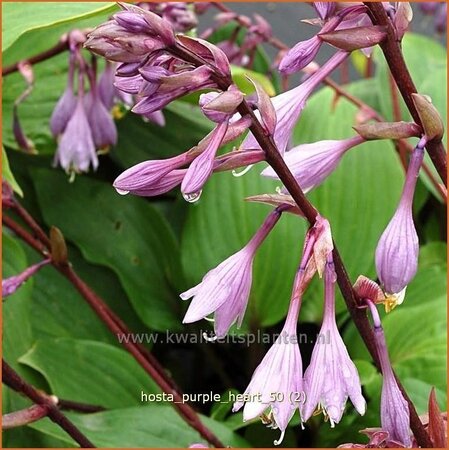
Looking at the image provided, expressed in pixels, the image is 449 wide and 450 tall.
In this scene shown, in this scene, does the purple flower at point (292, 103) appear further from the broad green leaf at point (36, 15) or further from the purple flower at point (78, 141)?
the purple flower at point (78, 141)

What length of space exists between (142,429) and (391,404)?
298mm

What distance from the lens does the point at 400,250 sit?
330 mm

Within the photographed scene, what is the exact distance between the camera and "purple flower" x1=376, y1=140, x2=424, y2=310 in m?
0.33

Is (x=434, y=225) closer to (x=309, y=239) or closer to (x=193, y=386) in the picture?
(x=193, y=386)

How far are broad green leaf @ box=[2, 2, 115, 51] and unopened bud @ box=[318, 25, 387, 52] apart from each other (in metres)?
0.23

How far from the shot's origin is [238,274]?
34 centimetres

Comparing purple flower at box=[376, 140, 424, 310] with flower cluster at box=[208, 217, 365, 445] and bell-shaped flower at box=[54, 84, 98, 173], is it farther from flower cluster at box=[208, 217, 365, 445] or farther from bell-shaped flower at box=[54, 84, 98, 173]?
bell-shaped flower at box=[54, 84, 98, 173]

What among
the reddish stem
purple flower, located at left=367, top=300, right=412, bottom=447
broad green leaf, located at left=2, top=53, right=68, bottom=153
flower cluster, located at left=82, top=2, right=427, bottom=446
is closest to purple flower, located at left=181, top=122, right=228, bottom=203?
flower cluster, located at left=82, top=2, right=427, bottom=446

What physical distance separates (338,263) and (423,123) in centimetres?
8

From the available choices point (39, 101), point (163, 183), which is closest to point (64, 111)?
point (39, 101)

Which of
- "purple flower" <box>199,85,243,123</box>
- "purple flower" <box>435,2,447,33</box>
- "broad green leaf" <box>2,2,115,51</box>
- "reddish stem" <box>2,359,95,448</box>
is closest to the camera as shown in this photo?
"purple flower" <box>199,85,243,123</box>

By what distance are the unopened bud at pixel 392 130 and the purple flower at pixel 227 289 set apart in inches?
2.4

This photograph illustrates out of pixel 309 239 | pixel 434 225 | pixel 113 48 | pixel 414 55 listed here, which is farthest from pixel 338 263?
pixel 414 55

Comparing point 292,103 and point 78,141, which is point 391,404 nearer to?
point 292,103
